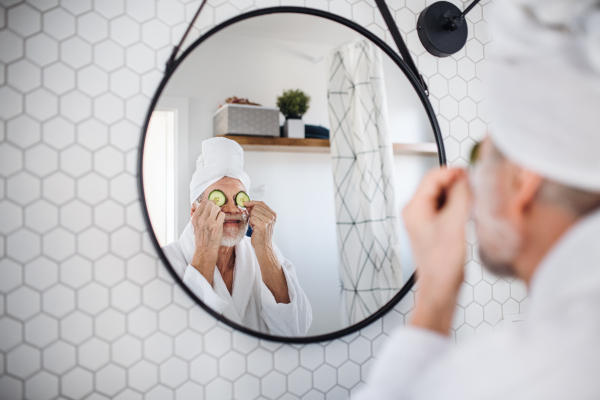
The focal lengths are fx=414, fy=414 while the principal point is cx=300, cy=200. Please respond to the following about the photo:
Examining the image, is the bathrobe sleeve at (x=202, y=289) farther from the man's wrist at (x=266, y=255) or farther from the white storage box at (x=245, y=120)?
the white storage box at (x=245, y=120)

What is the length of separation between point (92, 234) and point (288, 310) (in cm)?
45

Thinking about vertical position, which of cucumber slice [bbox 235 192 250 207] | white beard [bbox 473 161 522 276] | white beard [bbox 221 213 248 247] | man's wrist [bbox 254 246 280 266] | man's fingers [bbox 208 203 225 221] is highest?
white beard [bbox 473 161 522 276]

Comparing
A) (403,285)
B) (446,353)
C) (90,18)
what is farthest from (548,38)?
(90,18)

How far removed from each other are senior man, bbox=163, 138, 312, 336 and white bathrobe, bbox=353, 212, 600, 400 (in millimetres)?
475

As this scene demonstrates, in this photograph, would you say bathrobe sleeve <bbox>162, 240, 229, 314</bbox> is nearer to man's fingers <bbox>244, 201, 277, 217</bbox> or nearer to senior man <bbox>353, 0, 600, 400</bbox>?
man's fingers <bbox>244, 201, 277, 217</bbox>

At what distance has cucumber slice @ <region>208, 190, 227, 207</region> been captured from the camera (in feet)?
Answer: 2.91

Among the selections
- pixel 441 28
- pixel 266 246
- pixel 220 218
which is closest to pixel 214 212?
pixel 220 218

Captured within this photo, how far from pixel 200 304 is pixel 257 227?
21 centimetres

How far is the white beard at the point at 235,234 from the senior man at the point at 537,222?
47 cm

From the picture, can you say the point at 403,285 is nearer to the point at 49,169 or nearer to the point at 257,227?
the point at 257,227

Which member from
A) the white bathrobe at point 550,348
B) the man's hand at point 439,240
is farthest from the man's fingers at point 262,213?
the white bathrobe at point 550,348

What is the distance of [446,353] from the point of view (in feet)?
1.63

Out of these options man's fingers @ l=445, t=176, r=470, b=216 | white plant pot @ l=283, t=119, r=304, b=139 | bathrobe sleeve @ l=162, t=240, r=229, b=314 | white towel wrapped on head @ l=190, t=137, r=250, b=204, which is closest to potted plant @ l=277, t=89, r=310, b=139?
white plant pot @ l=283, t=119, r=304, b=139

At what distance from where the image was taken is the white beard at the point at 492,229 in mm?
498
